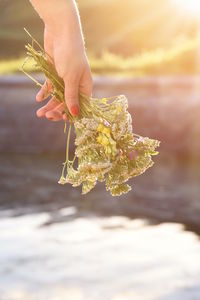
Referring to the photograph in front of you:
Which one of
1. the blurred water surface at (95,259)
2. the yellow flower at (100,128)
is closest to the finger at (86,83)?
the yellow flower at (100,128)

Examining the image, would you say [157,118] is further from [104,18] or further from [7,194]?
[104,18]

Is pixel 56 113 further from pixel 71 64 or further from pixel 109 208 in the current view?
pixel 109 208

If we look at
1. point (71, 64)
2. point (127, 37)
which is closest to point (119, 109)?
point (71, 64)

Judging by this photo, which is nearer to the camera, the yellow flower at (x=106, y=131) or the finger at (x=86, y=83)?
the finger at (x=86, y=83)

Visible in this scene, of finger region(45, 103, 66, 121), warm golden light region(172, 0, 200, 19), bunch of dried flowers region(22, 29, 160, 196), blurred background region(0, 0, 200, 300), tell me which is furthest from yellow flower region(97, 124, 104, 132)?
warm golden light region(172, 0, 200, 19)

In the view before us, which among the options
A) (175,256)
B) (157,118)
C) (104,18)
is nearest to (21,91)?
(157,118)

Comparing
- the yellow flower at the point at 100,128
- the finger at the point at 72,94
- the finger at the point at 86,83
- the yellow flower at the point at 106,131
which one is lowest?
the finger at the point at 72,94

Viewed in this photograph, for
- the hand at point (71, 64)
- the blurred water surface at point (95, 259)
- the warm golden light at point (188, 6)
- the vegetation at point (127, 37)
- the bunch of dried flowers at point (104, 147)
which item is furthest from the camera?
the warm golden light at point (188, 6)

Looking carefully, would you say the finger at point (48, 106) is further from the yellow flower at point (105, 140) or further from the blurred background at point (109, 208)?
the blurred background at point (109, 208)
